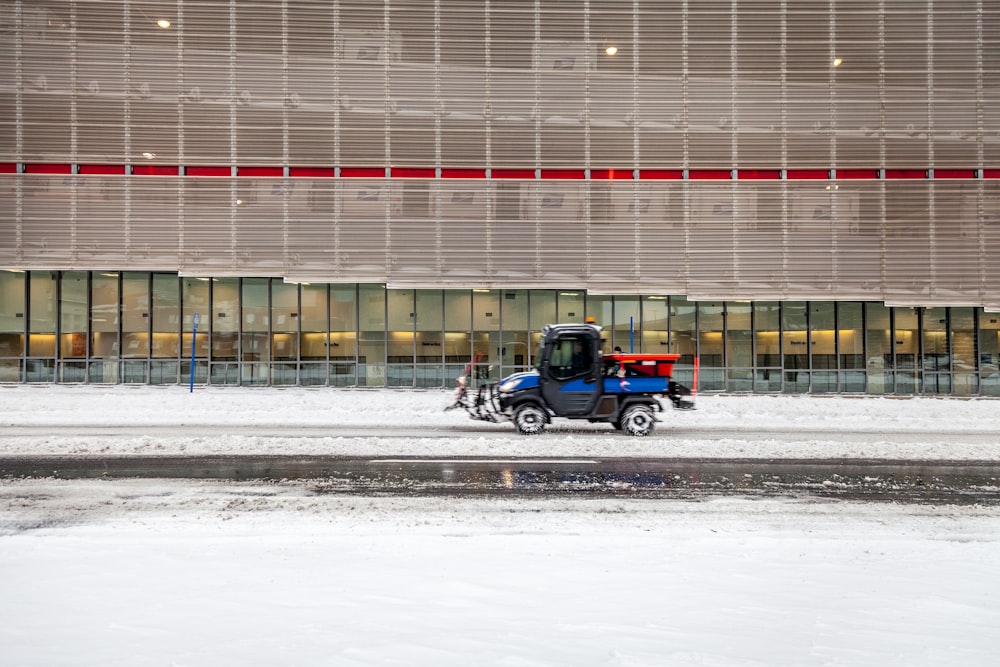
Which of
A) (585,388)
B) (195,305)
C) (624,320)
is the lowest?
(585,388)

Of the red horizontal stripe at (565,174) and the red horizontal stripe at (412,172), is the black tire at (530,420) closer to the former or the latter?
the red horizontal stripe at (565,174)

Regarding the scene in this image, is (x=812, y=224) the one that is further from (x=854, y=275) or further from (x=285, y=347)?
(x=285, y=347)

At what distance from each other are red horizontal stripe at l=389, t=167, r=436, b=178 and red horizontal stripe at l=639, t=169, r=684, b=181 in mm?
8771

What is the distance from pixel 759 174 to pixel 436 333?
49.6 feet

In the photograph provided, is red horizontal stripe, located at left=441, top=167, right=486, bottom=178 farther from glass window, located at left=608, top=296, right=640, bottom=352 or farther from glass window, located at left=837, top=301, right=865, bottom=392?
glass window, located at left=837, top=301, right=865, bottom=392

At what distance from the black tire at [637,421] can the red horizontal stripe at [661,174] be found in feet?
47.3

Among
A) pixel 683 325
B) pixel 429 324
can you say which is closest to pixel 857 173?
pixel 683 325

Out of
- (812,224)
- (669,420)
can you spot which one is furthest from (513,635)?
(812,224)

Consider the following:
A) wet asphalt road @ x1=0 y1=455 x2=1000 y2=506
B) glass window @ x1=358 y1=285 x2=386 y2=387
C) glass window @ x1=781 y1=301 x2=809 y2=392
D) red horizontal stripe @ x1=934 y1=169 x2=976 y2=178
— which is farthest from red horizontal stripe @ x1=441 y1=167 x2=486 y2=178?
red horizontal stripe @ x1=934 y1=169 x2=976 y2=178

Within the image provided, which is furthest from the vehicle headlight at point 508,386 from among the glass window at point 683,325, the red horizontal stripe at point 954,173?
the red horizontal stripe at point 954,173

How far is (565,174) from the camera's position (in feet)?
81.9

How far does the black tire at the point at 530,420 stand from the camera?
13.4 meters

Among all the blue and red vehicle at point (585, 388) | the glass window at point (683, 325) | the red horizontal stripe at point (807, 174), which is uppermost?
the red horizontal stripe at point (807, 174)

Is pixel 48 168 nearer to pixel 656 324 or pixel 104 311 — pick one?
pixel 104 311
